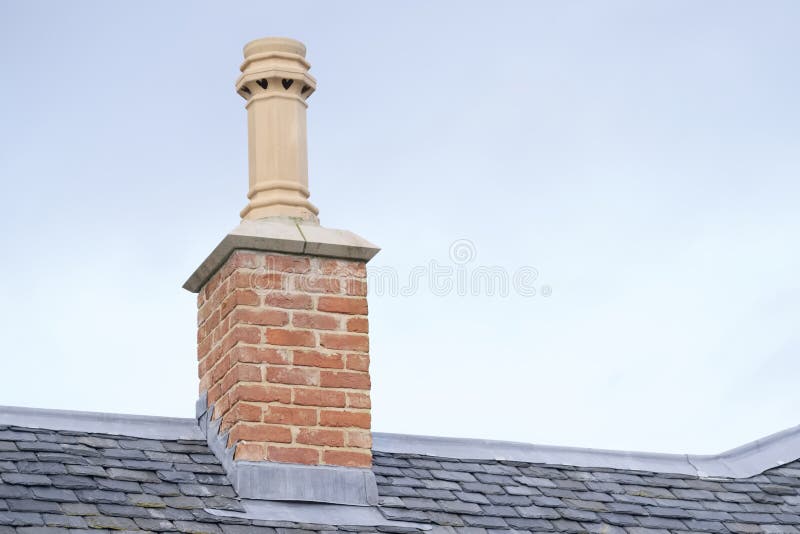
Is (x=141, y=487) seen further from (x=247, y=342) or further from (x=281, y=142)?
(x=281, y=142)

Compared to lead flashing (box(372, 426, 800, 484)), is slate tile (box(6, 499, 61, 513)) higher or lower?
lower

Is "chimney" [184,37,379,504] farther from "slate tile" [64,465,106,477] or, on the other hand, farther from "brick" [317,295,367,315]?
"slate tile" [64,465,106,477]

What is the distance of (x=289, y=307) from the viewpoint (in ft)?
23.3

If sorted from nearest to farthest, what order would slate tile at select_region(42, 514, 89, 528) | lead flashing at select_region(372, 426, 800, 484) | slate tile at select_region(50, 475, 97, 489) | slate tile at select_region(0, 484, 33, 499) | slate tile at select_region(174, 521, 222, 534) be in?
slate tile at select_region(42, 514, 89, 528) < slate tile at select_region(0, 484, 33, 499) < slate tile at select_region(174, 521, 222, 534) < slate tile at select_region(50, 475, 97, 489) < lead flashing at select_region(372, 426, 800, 484)

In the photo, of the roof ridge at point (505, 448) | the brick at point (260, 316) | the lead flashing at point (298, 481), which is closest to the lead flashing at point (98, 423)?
the roof ridge at point (505, 448)

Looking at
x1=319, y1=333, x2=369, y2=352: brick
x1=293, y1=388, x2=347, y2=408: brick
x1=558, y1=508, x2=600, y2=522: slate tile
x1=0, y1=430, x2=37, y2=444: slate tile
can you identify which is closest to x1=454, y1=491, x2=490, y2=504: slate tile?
x1=558, y1=508, x2=600, y2=522: slate tile

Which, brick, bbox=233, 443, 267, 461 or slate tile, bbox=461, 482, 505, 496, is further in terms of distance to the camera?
slate tile, bbox=461, 482, 505, 496

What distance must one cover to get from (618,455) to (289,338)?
82.9 inches

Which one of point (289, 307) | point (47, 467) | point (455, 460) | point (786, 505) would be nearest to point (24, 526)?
point (47, 467)

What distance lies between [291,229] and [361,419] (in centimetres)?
101

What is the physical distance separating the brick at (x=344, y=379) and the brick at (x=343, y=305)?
1.04 ft

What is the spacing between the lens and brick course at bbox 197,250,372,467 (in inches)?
270

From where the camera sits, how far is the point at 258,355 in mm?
6953

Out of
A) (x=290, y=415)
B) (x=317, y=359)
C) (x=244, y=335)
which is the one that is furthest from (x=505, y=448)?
(x=244, y=335)
